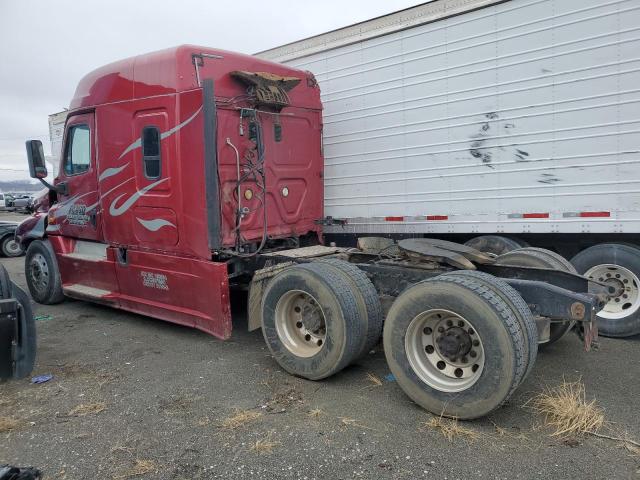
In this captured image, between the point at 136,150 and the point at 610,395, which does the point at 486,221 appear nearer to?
the point at 610,395

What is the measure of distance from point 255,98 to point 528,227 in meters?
3.28

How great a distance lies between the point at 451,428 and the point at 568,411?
81 centimetres

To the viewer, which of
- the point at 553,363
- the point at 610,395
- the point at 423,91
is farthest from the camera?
the point at 423,91

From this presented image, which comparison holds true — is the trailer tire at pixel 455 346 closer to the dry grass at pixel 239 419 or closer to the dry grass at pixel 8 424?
the dry grass at pixel 239 419

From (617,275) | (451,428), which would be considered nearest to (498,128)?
(617,275)

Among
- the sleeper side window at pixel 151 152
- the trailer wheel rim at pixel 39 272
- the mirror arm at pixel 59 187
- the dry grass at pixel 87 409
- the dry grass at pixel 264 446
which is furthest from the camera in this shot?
the trailer wheel rim at pixel 39 272

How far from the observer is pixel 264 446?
10.3ft

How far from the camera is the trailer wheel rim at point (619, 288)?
5.22 metres

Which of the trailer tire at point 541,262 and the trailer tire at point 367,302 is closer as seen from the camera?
the trailer tire at point 367,302

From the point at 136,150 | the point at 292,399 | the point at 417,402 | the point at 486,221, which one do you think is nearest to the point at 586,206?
the point at 486,221

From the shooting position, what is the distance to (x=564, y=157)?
5.15m

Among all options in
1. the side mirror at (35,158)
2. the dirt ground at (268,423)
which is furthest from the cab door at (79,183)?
the dirt ground at (268,423)

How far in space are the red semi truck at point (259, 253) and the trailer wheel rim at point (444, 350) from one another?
10 mm

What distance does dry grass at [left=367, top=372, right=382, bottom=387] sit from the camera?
409 cm
